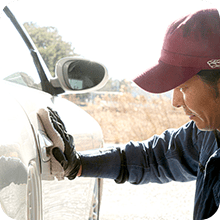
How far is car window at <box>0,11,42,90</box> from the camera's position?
0.97 metres

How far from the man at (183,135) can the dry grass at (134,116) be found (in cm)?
557

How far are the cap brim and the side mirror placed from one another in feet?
1.14

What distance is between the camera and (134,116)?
24.7 feet

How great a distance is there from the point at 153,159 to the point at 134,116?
606 cm

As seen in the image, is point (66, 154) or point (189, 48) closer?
point (189, 48)

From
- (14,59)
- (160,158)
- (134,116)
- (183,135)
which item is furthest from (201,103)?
(134,116)

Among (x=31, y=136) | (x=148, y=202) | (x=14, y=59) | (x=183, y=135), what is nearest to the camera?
(x=31, y=136)

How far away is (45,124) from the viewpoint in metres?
1.01

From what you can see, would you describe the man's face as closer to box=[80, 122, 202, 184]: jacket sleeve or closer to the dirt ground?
box=[80, 122, 202, 184]: jacket sleeve

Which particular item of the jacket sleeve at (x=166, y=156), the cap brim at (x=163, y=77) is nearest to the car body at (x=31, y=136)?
the jacket sleeve at (x=166, y=156)

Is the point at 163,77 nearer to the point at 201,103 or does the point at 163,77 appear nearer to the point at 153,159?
the point at 201,103

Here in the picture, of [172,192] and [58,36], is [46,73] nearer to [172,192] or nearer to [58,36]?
[172,192]

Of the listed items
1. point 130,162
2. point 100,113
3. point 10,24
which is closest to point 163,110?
point 100,113

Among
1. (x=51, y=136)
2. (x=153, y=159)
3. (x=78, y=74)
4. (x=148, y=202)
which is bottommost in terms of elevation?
(x=148, y=202)
